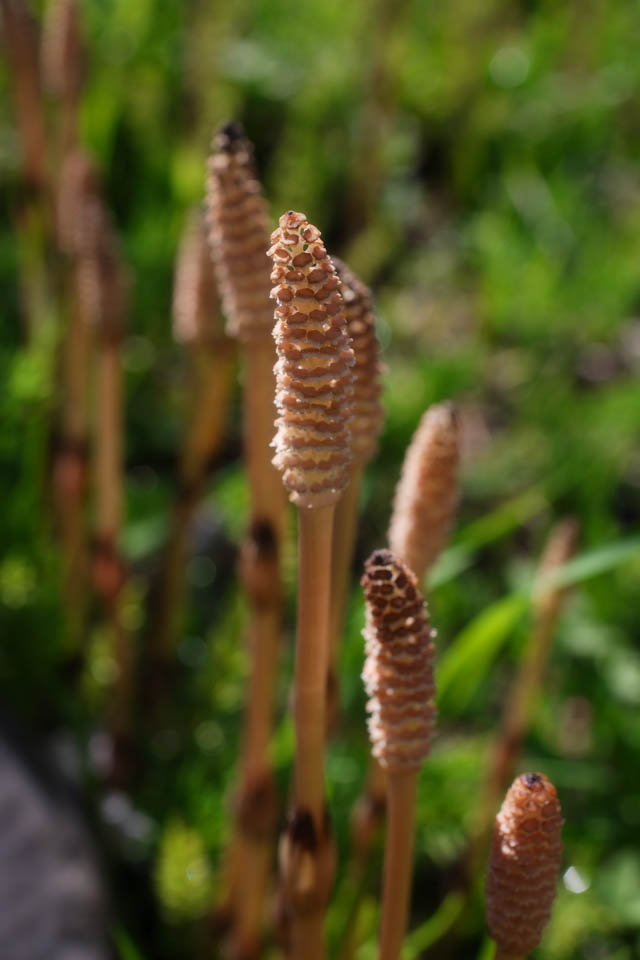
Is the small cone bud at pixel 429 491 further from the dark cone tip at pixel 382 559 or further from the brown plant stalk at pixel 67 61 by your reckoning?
the brown plant stalk at pixel 67 61

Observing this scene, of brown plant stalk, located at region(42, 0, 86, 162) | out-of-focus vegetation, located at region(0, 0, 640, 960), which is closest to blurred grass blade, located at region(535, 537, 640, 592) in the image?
out-of-focus vegetation, located at region(0, 0, 640, 960)

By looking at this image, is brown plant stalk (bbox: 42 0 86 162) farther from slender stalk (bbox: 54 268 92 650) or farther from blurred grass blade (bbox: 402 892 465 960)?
blurred grass blade (bbox: 402 892 465 960)

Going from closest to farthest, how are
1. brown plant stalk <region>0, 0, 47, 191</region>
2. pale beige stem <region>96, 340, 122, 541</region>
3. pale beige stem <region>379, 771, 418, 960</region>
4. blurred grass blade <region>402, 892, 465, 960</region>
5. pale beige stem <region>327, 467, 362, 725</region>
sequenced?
pale beige stem <region>379, 771, 418, 960</region>, pale beige stem <region>327, 467, 362, 725</region>, blurred grass blade <region>402, 892, 465, 960</region>, pale beige stem <region>96, 340, 122, 541</region>, brown plant stalk <region>0, 0, 47, 191</region>

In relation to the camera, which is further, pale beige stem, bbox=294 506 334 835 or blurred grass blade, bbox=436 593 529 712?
blurred grass blade, bbox=436 593 529 712

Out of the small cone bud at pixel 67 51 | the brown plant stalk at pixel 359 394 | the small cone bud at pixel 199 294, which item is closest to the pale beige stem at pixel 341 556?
the brown plant stalk at pixel 359 394

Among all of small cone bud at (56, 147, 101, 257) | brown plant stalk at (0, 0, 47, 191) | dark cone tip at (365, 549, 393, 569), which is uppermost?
brown plant stalk at (0, 0, 47, 191)
